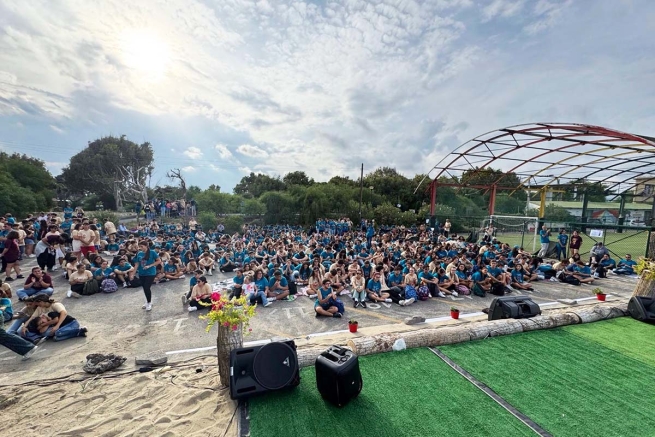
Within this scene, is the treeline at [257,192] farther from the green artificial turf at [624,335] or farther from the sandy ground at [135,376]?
the sandy ground at [135,376]

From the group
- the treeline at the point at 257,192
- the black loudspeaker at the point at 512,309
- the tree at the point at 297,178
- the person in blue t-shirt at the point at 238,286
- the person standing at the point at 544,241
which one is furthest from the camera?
the tree at the point at 297,178

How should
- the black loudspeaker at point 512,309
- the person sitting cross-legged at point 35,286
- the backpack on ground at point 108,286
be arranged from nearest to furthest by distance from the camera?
→ the black loudspeaker at point 512,309
the person sitting cross-legged at point 35,286
the backpack on ground at point 108,286

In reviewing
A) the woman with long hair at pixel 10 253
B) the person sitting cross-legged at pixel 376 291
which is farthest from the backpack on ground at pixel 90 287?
the person sitting cross-legged at pixel 376 291

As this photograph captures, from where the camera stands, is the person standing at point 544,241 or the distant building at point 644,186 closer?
the person standing at point 544,241

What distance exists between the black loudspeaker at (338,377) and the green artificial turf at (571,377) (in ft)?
6.89

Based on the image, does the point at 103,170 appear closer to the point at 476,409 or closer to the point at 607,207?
the point at 476,409

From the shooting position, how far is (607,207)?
62.3ft

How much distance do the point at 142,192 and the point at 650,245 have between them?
44.4 metres

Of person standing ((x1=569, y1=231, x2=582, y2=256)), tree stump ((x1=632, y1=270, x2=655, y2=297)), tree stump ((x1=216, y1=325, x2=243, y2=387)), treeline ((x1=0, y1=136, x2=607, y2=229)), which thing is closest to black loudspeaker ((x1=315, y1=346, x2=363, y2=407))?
tree stump ((x1=216, y1=325, x2=243, y2=387))

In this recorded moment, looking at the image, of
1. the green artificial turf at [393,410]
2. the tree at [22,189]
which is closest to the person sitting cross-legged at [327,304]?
the green artificial turf at [393,410]

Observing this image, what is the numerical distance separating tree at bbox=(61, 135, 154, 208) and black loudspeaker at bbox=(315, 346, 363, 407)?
133 feet

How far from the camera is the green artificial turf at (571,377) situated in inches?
146

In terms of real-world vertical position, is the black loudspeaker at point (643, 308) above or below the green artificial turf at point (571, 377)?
above

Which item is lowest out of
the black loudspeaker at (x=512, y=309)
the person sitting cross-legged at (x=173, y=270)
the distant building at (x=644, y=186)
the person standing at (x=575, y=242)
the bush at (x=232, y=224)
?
the person sitting cross-legged at (x=173, y=270)
